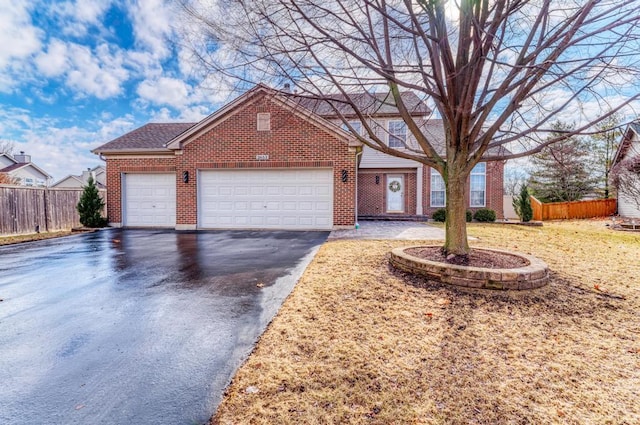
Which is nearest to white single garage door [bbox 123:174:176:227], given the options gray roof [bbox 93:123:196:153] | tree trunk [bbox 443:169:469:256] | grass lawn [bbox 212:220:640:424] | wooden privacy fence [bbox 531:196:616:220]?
gray roof [bbox 93:123:196:153]

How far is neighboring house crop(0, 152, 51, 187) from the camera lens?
1165 inches

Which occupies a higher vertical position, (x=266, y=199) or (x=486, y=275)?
(x=266, y=199)

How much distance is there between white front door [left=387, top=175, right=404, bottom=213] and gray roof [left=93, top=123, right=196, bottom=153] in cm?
1063

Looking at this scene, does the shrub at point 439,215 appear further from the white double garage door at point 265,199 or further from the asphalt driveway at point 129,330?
the asphalt driveway at point 129,330

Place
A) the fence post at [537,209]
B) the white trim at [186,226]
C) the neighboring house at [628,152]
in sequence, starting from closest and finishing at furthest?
the white trim at [186,226] → the neighboring house at [628,152] → the fence post at [537,209]

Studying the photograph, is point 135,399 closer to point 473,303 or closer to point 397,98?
point 473,303

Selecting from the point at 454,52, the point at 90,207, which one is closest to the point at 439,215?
the point at 454,52

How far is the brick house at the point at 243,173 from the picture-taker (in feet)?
35.8

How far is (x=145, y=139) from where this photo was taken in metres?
13.1

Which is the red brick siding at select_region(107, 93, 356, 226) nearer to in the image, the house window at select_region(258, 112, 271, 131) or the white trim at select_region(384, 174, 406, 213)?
the house window at select_region(258, 112, 271, 131)

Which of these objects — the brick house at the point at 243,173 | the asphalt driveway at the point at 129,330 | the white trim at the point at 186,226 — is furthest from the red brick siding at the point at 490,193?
the white trim at the point at 186,226

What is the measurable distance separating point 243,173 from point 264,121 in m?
2.08

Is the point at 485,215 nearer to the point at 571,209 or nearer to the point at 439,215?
the point at 439,215

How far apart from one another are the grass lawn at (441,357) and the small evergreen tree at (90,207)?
38.0 feet
